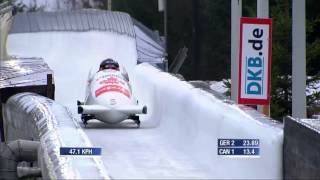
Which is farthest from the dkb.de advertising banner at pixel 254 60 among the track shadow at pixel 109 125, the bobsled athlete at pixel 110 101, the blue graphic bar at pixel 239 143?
the track shadow at pixel 109 125

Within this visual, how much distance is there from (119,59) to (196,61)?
1023cm

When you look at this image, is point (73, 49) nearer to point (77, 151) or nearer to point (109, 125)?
point (109, 125)

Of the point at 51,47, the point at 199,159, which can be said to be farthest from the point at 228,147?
the point at 51,47

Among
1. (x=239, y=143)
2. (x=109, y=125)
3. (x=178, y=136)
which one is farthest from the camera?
(x=109, y=125)

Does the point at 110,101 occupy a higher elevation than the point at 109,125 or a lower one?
higher

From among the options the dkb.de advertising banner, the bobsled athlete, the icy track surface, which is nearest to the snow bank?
the icy track surface

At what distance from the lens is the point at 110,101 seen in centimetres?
1122

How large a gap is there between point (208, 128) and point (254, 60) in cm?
100

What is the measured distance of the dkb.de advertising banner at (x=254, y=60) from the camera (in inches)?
344

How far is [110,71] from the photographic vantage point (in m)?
12.4

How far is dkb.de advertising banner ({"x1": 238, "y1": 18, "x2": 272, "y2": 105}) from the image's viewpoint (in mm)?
8727

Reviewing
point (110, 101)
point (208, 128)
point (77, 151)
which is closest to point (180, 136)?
point (208, 128)

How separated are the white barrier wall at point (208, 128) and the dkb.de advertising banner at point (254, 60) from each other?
15.7 inches

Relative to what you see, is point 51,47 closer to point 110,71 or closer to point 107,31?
point 107,31
